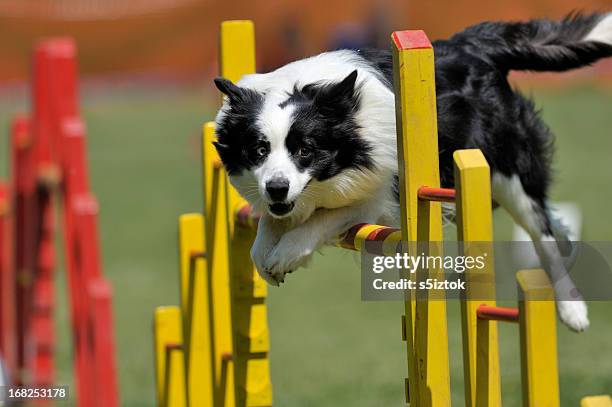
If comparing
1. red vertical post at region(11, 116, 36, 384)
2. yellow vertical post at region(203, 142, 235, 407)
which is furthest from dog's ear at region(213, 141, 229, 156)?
red vertical post at region(11, 116, 36, 384)

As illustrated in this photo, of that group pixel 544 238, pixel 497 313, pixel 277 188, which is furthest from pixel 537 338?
pixel 544 238

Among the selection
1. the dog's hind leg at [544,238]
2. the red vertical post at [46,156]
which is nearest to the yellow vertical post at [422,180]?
the dog's hind leg at [544,238]

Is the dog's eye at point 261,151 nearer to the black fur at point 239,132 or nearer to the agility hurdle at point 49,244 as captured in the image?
the black fur at point 239,132

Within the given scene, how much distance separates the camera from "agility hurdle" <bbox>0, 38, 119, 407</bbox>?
5980 mm

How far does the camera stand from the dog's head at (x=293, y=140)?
375cm

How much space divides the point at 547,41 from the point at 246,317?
1.77m

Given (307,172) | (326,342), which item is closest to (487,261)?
(307,172)

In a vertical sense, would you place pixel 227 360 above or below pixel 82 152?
below

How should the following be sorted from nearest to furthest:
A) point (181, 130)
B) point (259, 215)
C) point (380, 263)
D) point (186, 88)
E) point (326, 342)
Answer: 1. point (380, 263)
2. point (259, 215)
3. point (326, 342)
4. point (181, 130)
5. point (186, 88)

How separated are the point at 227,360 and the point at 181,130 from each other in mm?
16352

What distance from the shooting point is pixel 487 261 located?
2818 millimetres

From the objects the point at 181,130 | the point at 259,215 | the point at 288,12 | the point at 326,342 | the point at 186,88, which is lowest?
the point at 326,342

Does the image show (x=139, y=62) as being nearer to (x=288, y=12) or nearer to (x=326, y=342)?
(x=288, y=12)

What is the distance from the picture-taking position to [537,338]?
2596 mm
